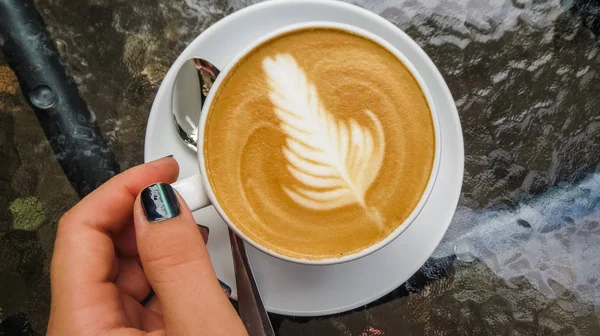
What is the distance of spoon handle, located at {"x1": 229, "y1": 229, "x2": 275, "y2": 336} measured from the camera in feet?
2.63

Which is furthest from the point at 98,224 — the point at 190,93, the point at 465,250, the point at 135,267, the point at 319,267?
the point at 465,250

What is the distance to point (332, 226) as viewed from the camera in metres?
0.73

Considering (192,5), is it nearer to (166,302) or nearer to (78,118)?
(78,118)

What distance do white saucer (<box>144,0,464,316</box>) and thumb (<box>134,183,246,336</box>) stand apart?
0.14m

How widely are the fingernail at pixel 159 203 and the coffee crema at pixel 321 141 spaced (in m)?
0.06

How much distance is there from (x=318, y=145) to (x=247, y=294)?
0.26 metres

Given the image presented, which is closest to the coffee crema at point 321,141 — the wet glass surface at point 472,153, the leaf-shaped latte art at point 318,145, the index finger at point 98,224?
the leaf-shaped latte art at point 318,145

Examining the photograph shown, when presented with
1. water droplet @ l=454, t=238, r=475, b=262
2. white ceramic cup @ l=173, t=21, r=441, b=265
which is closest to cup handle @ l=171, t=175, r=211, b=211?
white ceramic cup @ l=173, t=21, r=441, b=265

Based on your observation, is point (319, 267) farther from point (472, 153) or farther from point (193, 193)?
point (472, 153)

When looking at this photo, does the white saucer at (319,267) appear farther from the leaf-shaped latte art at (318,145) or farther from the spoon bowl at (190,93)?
the leaf-shaped latte art at (318,145)

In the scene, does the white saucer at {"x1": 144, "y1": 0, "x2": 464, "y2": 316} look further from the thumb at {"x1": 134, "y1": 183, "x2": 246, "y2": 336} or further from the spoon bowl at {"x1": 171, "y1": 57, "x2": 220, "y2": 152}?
the thumb at {"x1": 134, "y1": 183, "x2": 246, "y2": 336}

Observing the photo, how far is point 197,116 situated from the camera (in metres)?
0.81

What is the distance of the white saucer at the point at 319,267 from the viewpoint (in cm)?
80

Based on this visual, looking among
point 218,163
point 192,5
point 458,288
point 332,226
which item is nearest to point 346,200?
point 332,226
